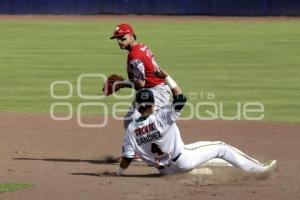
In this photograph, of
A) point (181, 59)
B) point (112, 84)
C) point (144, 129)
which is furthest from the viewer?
point (181, 59)

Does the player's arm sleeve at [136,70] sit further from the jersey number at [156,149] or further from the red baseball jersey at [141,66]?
the jersey number at [156,149]

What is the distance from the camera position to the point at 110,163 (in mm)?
10375

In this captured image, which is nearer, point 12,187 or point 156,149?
point 12,187

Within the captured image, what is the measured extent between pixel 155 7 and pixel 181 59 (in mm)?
17314

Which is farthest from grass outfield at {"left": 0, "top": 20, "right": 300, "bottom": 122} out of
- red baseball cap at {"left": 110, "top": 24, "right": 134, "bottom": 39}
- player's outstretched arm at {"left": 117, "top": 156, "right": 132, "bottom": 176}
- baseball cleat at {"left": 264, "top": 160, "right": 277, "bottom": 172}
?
player's outstretched arm at {"left": 117, "top": 156, "right": 132, "bottom": 176}

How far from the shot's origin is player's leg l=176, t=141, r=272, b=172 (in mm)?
8828

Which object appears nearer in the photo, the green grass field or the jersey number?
the green grass field

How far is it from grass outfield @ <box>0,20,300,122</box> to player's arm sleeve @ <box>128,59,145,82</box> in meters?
4.64

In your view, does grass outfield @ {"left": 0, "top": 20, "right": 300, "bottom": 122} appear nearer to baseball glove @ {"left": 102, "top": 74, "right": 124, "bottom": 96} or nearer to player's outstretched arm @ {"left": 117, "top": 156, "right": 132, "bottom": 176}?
baseball glove @ {"left": 102, "top": 74, "right": 124, "bottom": 96}

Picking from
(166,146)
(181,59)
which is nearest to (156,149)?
(166,146)

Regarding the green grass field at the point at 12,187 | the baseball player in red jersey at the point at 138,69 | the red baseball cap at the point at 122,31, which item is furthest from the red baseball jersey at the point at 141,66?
the green grass field at the point at 12,187

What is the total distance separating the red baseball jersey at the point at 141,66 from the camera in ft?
31.7

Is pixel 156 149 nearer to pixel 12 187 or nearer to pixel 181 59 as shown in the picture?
pixel 12 187

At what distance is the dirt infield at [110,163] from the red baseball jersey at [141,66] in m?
1.04
